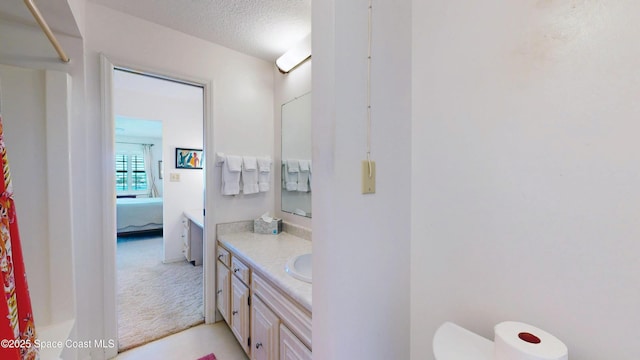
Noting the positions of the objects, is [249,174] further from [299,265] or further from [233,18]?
[233,18]

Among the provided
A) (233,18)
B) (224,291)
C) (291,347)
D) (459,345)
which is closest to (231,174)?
(224,291)

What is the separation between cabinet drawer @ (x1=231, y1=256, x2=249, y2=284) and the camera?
1588mm

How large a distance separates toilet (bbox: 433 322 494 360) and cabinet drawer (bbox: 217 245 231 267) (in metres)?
1.56

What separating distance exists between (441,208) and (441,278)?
0.29 metres

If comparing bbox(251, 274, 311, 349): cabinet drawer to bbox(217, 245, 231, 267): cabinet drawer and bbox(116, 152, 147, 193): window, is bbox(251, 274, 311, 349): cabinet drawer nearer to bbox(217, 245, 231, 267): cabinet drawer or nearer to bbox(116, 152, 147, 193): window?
bbox(217, 245, 231, 267): cabinet drawer

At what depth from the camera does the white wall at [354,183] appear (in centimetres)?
77

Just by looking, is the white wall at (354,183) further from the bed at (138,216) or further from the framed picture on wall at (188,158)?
the bed at (138,216)

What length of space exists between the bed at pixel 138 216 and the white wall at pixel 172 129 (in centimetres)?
173

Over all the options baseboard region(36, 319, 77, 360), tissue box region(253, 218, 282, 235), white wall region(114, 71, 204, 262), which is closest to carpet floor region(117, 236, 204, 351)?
white wall region(114, 71, 204, 262)

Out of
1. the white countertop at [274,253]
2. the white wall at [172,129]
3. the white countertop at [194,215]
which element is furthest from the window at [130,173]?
the white countertop at [274,253]

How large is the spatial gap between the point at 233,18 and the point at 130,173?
6983 mm

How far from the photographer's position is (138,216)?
4691 mm

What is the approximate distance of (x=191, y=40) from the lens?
6.58 feet

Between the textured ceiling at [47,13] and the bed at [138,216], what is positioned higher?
the textured ceiling at [47,13]
